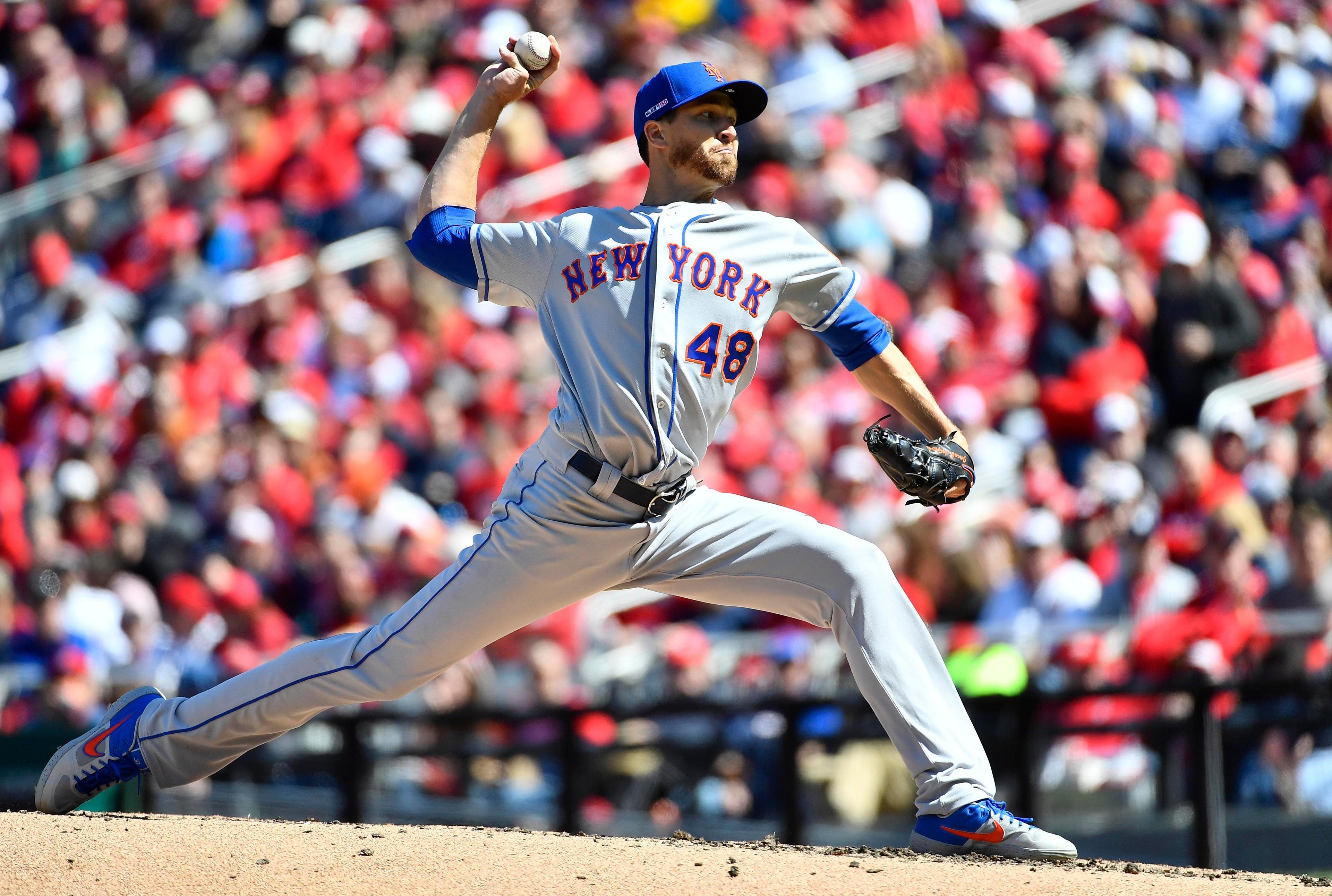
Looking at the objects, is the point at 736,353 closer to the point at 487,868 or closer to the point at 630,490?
the point at 630,490

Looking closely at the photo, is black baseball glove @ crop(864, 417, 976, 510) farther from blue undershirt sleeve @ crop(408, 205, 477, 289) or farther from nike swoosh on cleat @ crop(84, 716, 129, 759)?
nike swoosh on cleat @ crop(84, 716, 129, 759)

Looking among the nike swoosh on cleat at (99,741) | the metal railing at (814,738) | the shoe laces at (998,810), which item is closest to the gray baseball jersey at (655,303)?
the shoe laces at (998,810)

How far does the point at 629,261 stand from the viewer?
3.26 m

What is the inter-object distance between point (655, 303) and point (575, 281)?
0.19m

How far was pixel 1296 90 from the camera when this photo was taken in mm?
9406

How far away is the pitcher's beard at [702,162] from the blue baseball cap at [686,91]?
9cm

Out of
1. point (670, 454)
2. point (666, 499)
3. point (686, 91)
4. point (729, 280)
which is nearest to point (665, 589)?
point (666, 499)

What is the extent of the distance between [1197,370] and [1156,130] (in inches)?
74.9

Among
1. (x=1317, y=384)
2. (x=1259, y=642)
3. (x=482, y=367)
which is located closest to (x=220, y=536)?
(x=482, y=367)

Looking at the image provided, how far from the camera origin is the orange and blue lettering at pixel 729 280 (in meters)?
3.27

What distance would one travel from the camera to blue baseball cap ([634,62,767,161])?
3.31m

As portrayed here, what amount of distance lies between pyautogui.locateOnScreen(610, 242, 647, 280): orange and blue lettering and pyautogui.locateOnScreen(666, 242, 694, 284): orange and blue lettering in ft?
0.17

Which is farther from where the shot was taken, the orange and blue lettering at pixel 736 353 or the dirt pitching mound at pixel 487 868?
the orange and blue lettering at pixel 736 353

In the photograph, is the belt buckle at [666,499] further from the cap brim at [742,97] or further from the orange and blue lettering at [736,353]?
the cap brim at [742,97]
